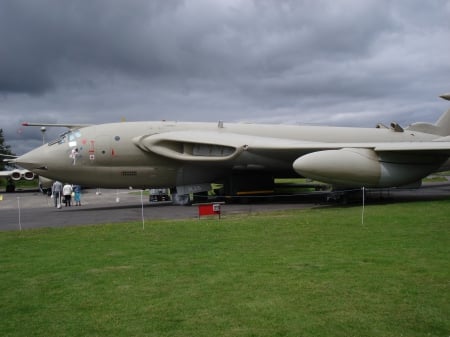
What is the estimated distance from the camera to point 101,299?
4.92m

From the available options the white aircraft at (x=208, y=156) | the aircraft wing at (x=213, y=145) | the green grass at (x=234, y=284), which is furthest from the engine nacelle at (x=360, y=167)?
the green grass at (x=234, y=284)

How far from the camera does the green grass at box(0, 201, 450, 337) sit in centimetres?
406

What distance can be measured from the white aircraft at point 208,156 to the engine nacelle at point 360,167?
4cm

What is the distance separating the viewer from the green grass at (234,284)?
160 inches

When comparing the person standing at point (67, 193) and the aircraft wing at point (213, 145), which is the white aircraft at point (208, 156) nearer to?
the aircraft wing at point (213, 145)

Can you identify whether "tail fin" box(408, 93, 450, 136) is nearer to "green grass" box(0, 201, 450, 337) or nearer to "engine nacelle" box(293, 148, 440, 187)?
"engine nacelle" box(293, 148, 440, 187)

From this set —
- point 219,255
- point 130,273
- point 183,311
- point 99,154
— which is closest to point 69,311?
point 183,311

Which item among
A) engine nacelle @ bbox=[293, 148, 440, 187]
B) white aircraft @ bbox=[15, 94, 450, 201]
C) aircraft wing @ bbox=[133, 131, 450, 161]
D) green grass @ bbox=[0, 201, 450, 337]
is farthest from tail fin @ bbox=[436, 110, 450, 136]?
green grass @ bbox=[0, 201, 450, 337]

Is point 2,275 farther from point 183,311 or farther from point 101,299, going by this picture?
point 183,311

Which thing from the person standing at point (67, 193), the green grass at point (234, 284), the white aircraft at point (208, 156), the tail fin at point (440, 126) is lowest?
the green grass at point (234, 284)

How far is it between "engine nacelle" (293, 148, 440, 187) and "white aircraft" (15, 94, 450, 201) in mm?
36

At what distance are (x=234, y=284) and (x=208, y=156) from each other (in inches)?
491

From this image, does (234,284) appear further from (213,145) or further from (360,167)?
(213,145)

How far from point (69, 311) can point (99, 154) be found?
44.4ft
